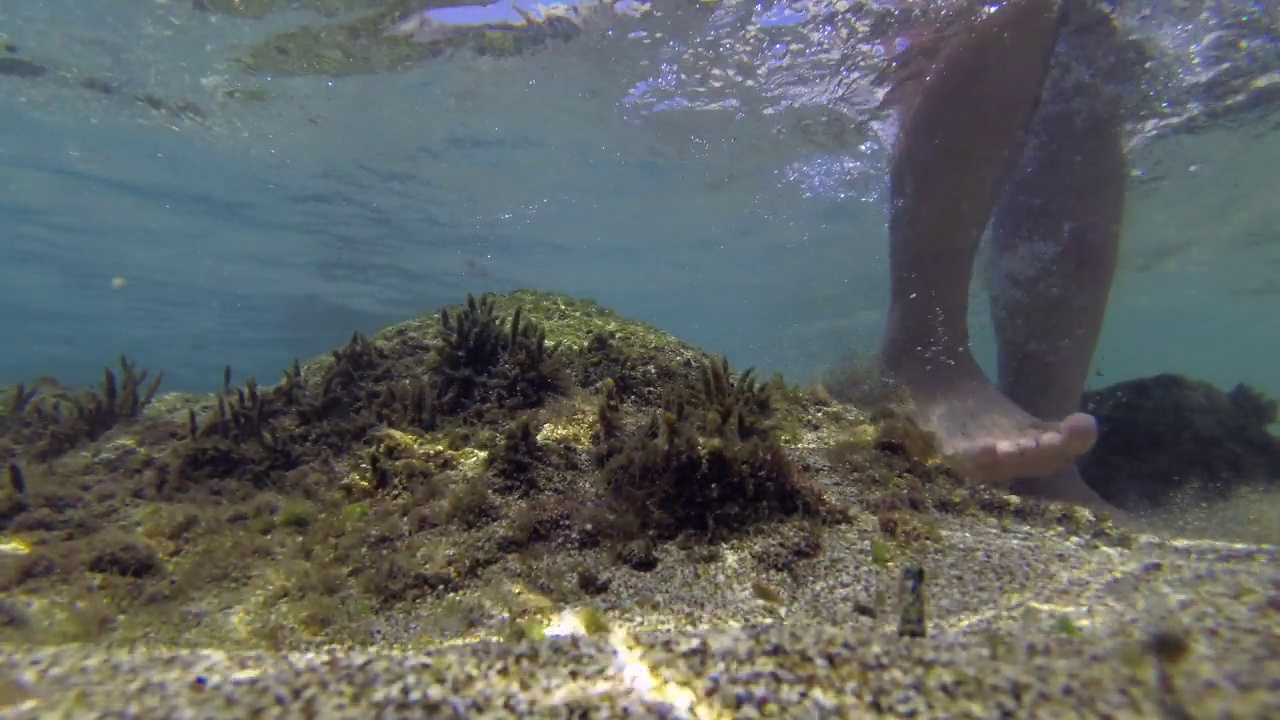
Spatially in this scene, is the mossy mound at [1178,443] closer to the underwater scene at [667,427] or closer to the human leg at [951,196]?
the underwater scene at [667,427]

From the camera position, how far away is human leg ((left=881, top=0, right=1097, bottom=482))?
634cm

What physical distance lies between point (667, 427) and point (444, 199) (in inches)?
794

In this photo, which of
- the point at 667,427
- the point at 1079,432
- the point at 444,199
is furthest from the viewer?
the point at 444,199

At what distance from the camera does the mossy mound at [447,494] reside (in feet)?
10.5

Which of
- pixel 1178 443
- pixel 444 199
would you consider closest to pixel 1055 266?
pixel 1178 443

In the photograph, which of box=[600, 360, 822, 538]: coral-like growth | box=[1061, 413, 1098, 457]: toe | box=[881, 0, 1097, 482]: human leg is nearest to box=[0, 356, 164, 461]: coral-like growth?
box=[600, 360, 822, 538]: coral-like growth

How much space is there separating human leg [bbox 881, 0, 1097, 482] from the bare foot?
3cm

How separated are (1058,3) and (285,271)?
30.3 metres

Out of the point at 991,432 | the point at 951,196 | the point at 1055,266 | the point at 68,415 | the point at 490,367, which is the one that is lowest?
the point at 68,415

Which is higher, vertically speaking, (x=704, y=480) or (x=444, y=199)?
(x=444, y=199)

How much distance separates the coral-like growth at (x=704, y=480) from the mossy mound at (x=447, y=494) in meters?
0.01

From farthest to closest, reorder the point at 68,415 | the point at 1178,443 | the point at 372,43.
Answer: the point at 372,43 → the point at 1178,443 → the point at 68,415

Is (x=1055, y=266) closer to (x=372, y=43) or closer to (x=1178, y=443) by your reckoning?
(x=1178, y=443)

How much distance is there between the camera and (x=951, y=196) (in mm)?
6738
